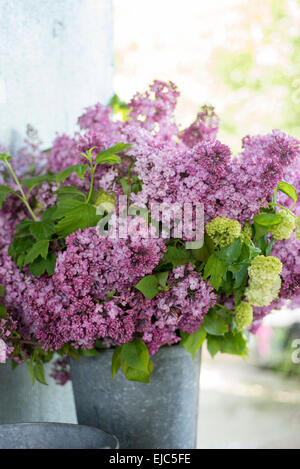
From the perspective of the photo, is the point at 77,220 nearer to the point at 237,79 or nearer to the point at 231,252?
the point at 231,252

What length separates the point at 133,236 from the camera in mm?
679

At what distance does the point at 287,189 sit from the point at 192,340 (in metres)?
0.26

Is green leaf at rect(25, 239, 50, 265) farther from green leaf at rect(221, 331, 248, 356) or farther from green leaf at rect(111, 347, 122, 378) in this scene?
green leaf at rect(221, 331, 248, 356)

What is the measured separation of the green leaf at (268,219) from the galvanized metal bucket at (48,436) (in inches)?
14.0

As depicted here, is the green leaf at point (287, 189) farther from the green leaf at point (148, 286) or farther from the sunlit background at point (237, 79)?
the sunlit background at point (237, 79)

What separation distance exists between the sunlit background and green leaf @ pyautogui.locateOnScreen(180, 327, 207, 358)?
1537mm

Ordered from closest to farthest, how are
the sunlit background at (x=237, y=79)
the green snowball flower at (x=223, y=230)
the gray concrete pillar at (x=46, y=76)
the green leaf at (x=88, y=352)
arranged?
the green snowball flower at (x=223, y=230) < the green leaf at (x=88, y=352) < the gray concrete pillar at (x=46, y=76) < the sunlit background at (x=237, y=79)

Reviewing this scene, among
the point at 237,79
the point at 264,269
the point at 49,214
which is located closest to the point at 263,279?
the point at 264,269

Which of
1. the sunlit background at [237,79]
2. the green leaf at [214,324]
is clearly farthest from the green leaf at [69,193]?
the sunlit background at [237,79]

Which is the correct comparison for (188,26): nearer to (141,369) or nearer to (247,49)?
(247,49)

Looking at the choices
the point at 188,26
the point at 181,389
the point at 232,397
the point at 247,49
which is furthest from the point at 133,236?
the point at 188,26

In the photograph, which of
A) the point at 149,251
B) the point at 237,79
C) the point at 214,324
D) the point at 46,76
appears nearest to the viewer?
the point at 149,251

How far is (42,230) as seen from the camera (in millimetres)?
762

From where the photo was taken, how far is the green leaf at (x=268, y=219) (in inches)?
27.5
